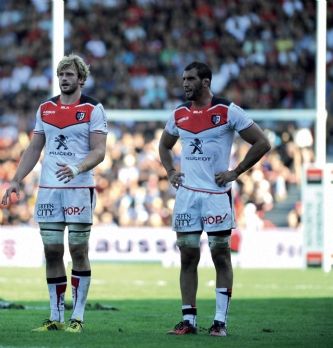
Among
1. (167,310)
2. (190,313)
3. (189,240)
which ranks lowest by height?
(167,310)

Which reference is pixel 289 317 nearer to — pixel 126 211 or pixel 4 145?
pixel 126 211

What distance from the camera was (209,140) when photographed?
1189 centimetres

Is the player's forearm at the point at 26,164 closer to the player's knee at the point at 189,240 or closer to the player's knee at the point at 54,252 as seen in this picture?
the player's knee at the point at 54,252

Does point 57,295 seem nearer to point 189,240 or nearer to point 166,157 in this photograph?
point 189,240

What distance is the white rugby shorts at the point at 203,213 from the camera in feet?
38.7

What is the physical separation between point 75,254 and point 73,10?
2360 cm

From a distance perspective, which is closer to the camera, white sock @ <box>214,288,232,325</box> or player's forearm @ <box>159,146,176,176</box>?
white sock @ <box>214,288,232,325</box>

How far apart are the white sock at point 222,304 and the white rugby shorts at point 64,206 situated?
50.6 inches

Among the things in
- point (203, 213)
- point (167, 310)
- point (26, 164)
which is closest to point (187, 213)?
point (203, 213)

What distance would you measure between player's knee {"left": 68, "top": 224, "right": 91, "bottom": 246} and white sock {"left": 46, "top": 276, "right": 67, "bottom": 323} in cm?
40

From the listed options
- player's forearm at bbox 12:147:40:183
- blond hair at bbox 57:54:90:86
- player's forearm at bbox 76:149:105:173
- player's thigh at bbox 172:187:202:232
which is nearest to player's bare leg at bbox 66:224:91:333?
player's forearm at bbox 76:149:105:173

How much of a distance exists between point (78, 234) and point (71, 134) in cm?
87

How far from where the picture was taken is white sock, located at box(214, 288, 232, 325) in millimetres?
11727

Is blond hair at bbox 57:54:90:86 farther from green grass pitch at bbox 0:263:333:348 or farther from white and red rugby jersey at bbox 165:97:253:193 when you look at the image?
green grass pitch at bbox 0:263:333:348
